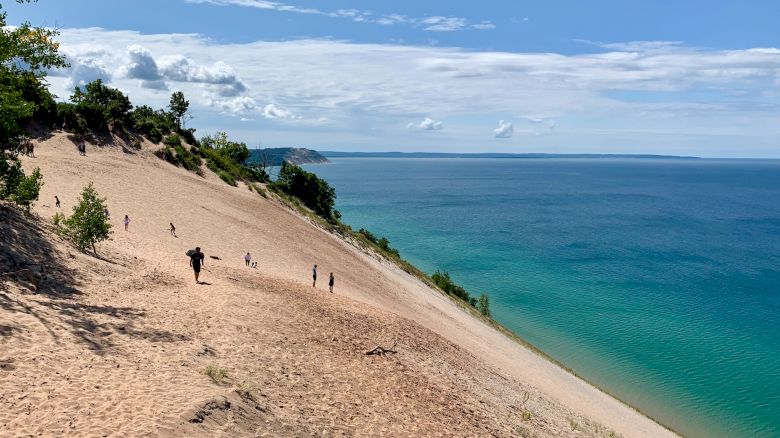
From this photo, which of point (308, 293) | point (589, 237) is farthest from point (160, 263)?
point (589, 237)

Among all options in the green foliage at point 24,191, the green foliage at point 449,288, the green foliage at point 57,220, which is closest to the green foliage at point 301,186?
the green foliage at point 449,288

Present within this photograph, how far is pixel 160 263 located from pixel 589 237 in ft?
287

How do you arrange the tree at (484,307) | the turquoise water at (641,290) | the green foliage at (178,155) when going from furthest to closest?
the green foliage at (178,155)
the tree at (484,307)
the turquoise water at (641,290)

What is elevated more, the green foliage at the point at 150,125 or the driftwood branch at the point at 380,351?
the green foliage at the point at 150,125

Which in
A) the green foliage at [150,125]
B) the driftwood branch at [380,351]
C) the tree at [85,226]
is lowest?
the driftwood branch at [380,351]

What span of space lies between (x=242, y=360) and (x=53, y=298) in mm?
6319

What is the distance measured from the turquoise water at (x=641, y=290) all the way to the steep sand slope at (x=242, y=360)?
27.7ft

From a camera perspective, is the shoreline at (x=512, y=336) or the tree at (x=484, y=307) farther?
the tree at (x=484, y=307)

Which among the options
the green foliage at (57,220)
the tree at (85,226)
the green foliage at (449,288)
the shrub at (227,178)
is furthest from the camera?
the shrub at (227,178)

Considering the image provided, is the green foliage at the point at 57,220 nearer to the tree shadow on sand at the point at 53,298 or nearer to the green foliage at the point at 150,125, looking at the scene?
the tree shadow on sand at the point at 53,298

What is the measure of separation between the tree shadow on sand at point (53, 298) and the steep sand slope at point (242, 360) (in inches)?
3.2

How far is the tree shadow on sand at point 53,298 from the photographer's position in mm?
14617

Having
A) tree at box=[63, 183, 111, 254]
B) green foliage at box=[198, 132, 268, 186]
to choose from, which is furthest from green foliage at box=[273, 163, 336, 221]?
tree at box=[63, 183, 111, 254]

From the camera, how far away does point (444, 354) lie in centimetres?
2447
